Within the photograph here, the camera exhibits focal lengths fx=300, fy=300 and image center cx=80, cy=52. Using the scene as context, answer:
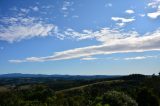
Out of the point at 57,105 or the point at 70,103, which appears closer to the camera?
the point at 57,105

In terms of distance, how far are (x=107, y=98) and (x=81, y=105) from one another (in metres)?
13.3

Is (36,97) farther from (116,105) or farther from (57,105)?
(116,105)

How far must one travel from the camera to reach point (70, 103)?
79.7 meters

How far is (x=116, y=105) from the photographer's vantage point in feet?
202

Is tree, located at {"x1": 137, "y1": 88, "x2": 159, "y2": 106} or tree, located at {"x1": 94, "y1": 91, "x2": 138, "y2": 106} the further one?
tree, located at {"x1": 137, "y1": 88, "x2": 159, "y2": 106}

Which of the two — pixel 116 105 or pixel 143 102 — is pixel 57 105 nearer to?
pixel 116 105

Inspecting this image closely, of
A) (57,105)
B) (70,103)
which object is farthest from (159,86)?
(57,105)

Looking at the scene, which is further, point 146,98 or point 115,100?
point 146,98

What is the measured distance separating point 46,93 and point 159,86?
52.9 m

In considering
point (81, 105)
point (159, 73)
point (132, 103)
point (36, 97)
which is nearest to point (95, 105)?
point (132, 103)

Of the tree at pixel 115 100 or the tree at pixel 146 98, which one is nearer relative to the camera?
the tree at pixel 115 100

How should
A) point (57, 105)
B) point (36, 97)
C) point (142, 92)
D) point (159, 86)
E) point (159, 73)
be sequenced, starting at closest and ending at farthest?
point (57, 105)
point (142, 92)
point (36, 97)
point (159, 86)
point (159, 73)

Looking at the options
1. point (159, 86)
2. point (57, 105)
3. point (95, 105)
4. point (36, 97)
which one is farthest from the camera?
point (159, 86)

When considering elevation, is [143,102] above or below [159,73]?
below
